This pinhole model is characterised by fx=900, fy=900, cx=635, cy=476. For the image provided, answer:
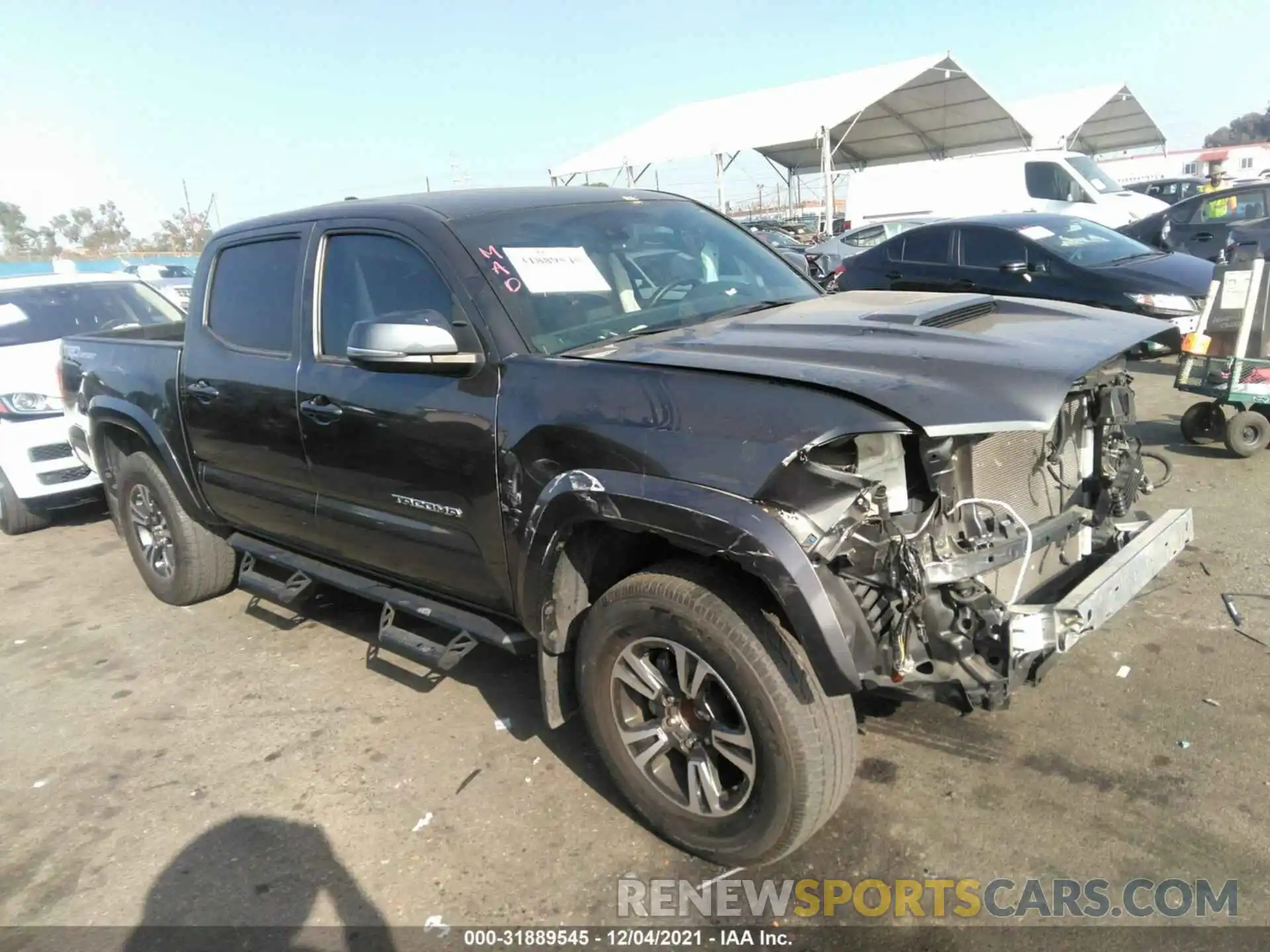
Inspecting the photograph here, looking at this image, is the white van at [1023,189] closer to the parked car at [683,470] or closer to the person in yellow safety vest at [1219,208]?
the person in yellow safety vest at [1219,208]

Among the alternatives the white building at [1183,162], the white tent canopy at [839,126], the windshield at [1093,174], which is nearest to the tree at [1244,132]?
the white building at [1183,162]

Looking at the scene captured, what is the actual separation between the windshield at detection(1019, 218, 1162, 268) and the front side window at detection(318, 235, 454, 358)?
291 inches

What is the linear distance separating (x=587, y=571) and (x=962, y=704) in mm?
1146

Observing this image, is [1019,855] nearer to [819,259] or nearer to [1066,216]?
[1066,216]

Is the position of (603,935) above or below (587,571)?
below

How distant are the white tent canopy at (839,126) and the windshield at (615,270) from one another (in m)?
20.6

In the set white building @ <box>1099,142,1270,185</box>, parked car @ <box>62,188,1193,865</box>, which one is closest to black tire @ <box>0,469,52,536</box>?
parked car @ <box>62,188,1193,865</box>

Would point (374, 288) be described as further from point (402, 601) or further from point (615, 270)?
point (402, 601)

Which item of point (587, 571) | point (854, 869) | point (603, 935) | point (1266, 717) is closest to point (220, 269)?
point (587, 571)

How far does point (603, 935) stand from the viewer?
99.0 inches

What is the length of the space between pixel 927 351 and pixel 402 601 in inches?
86.2

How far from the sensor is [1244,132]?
8431 centimetres

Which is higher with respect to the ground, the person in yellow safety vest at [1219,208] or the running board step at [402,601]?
the person in yellow safety vest at [1219,208]

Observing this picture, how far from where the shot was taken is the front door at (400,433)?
9.77ft
